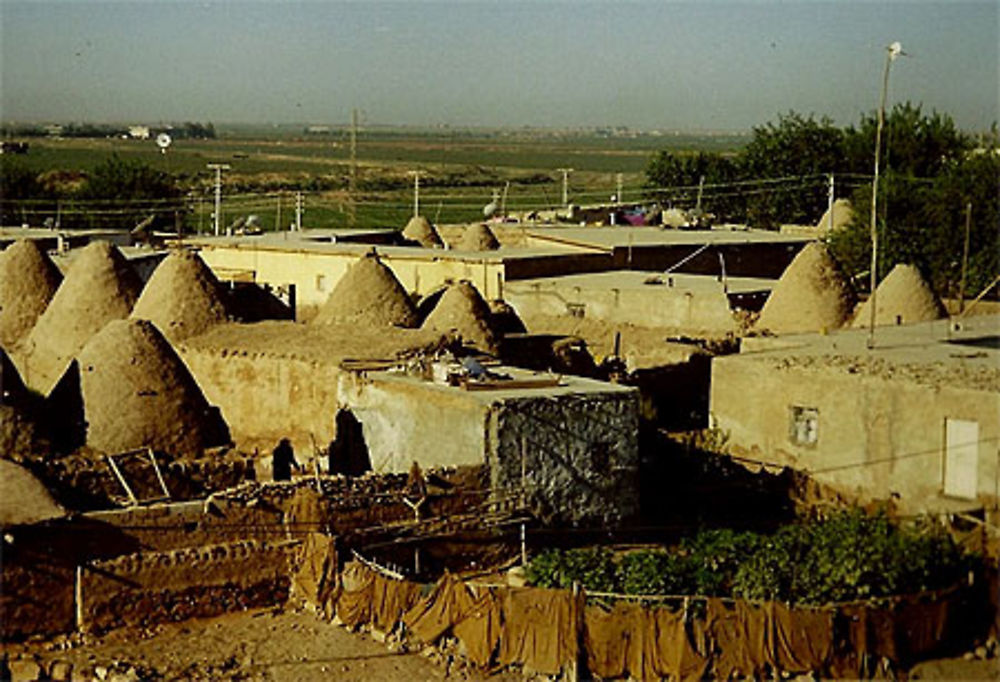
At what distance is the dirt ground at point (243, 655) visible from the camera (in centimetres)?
1425

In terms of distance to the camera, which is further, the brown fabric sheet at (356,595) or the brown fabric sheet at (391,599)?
the brown fabric sheet at (356,595)

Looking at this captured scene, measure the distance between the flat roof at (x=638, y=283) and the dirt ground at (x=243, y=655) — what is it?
12.9 meters

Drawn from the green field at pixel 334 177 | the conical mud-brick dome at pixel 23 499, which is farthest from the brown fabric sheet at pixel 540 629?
the green field at pixel 334 177

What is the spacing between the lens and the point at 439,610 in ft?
48.1

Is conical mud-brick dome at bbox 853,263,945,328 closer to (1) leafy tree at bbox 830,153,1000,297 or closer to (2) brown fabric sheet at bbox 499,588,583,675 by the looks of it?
(1) leafy tree at bbox 830,153,1000,297

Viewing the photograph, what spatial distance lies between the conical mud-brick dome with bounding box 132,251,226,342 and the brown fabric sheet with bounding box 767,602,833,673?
9.93 metres

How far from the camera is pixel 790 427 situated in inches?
756

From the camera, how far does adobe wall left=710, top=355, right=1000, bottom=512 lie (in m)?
17.6

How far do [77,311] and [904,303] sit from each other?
38.1ft

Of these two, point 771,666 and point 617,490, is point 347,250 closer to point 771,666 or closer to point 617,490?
point 617,490

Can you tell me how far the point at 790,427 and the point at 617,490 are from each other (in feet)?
8.42

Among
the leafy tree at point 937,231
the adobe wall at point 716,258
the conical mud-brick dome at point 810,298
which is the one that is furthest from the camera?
the leafy tree at point 937,231

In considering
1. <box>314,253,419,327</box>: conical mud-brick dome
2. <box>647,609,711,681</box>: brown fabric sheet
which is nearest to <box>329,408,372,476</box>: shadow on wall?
<box>314,253,419,327</box>: conical mud-brick dome

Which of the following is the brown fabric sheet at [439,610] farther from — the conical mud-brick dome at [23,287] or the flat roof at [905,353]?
the conical mud-brick dome at [23,287]
